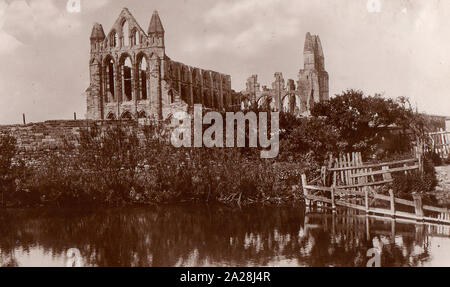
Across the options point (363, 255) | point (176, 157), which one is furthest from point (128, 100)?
point (363, 255)

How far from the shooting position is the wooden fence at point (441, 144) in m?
25.3

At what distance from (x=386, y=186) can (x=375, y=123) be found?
30.0 feet

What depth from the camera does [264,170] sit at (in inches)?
869

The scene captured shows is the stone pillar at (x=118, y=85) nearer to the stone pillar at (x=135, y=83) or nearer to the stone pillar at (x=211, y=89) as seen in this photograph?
the stone pillar at (x=135, y=83)

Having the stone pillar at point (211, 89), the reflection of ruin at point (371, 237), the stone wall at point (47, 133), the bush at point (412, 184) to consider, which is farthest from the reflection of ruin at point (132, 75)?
the reflection of ruin at point (371, 237)

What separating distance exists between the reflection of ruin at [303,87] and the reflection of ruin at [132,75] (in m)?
11.8

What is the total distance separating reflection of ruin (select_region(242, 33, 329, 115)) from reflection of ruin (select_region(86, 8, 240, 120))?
38.8 ft

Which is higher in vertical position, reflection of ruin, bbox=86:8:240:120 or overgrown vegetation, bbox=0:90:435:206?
reflection of ruin, bbox=86:8:240:120

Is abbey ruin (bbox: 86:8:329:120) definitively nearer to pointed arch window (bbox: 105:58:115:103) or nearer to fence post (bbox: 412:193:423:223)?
pointed arch window (bbox: 105:58:115:103)

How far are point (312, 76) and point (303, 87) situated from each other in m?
1.51

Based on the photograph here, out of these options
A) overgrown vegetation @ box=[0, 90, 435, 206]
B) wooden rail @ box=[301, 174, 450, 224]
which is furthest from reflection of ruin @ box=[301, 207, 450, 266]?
overgrown vegetation @ box=[0, 90, 435, 206]

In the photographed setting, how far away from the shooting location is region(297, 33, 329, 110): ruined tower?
182 feet
